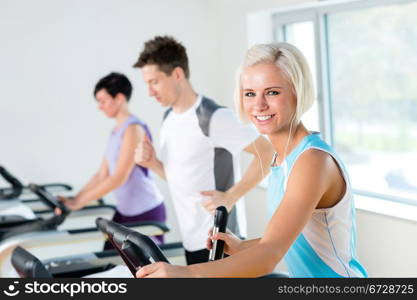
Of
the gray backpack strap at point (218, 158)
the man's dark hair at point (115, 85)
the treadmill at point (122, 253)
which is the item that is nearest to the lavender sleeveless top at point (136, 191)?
the man's dark hair at point (115, 85)

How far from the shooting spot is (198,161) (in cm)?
260

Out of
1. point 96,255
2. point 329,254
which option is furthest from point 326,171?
point 96,255

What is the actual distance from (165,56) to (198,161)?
1.51 feet

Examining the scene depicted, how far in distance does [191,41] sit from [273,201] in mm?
3236

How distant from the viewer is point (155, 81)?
2662mm

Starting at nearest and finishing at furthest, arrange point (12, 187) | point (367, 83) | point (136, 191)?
1. point (136, 191)
2. point (367, 83)
3. point (12, 187)

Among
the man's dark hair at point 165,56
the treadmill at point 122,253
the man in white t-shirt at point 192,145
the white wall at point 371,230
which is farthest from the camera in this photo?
the white wall at point 371,230

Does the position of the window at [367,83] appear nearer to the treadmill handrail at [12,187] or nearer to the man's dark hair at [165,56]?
the man's dark hair at [165,56]

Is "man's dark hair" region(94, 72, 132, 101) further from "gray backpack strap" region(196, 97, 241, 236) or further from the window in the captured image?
the window

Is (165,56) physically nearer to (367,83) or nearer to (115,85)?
(115,85)

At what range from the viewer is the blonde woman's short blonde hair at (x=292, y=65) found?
1506mm

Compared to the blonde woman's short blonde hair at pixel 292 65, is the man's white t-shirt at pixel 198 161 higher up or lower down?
lower down

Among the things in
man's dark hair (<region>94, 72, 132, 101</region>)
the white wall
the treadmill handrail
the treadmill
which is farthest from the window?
the treadmill

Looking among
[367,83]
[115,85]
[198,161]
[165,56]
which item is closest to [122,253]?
[198,161]
